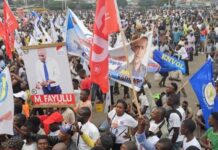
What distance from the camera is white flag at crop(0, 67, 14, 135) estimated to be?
17.1 ft

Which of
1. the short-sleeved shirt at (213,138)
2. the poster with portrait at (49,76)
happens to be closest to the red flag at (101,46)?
the poster with portrait at (49,76)

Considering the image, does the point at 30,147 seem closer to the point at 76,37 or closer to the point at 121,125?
the point at 121,125

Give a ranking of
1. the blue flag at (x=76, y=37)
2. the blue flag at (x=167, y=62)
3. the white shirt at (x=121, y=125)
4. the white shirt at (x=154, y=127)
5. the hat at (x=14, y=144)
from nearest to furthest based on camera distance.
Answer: the hat at (x=14, y=144)
the white shirt at (x=154, y=127)
the white shirt at (x=121, y=125)
the blue flag at (x=167, y=62)
the blue flag at (x=76, y=37)

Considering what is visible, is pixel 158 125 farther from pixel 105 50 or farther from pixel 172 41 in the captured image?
pixel 172 41

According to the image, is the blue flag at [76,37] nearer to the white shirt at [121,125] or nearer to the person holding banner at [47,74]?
the person holding banner at [47,74]

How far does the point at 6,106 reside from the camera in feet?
17.3

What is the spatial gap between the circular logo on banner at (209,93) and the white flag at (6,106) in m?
2.40

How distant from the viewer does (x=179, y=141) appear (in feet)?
18.3

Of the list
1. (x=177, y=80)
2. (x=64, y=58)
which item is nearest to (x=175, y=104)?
(x=64, y=58)

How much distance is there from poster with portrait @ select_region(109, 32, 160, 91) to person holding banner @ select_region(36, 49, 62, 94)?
1.04 meters

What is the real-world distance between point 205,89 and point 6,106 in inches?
97.4

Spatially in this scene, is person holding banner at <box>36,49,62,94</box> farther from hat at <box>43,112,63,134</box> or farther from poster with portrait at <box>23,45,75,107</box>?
hat at <box>43,112,63,134</box>

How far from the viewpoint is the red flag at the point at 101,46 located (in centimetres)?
583

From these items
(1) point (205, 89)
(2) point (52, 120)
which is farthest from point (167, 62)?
(2) point (52, 120)
